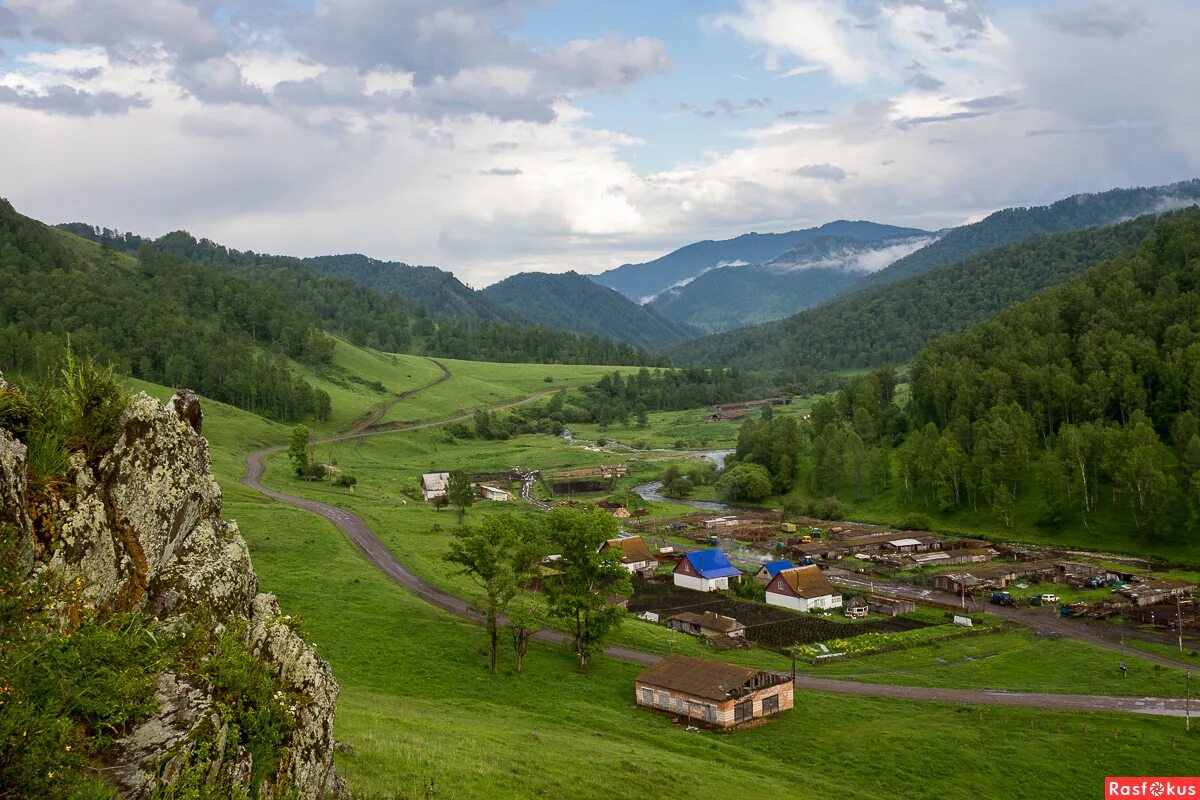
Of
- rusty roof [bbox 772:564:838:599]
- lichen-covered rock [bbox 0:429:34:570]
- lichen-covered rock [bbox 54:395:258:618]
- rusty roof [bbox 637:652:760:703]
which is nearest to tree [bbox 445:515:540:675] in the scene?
rusty roof [bbox 637:652:760:703]

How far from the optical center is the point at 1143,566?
294 ft

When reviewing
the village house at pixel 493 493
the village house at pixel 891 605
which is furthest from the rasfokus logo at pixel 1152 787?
the village house at pixel 493 493

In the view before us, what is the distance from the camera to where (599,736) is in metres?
41.3

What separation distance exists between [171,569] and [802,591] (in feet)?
234

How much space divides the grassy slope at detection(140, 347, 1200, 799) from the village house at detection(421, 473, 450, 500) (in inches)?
2269

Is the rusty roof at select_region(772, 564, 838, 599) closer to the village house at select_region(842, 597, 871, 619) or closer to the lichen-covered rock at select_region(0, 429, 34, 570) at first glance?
the village house at select_region(842, 597, 871, 619)

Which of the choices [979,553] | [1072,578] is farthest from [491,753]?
[979,553]

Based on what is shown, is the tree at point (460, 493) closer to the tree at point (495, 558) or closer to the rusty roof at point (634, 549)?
the rusty roof at point (634, 549)

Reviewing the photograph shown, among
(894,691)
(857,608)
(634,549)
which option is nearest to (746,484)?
(634,549)

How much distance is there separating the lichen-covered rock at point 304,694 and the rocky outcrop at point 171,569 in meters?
0.02

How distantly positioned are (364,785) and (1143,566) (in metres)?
92.9

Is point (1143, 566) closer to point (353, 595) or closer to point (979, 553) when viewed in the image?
point (979, 553)

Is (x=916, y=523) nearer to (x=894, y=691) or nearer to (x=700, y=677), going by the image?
(x=894, y=691)

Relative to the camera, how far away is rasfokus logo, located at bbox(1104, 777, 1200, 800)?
1574 inches
